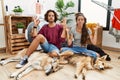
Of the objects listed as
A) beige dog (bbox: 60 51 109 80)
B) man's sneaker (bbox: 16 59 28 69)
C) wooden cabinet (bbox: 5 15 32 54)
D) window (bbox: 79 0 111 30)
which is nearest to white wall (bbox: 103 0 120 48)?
window (bbox: 79 0 111 30)

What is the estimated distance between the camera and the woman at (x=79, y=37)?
2.62 meters

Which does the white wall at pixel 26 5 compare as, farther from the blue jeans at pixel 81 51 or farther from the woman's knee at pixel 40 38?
the blue jeans at pixel 81 51

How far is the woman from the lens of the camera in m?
2.62

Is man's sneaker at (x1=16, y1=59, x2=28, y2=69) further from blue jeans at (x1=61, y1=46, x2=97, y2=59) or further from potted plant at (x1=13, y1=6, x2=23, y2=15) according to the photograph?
potted plant at (x1=13, y1=6, x2=23, y2=15)

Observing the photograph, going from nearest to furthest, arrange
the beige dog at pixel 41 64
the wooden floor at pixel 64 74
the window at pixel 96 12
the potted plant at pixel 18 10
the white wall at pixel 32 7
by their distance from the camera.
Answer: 1. the wooden floor at pixel 64 74
2. the beige dog at pixel 41 64
3. the potted plant at pixel 18 10
4. the white wall at pixel 32 7
5. the window at pixel 96 12

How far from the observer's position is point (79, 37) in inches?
106

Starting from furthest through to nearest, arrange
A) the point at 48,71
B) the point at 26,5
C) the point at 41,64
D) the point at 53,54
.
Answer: the point at 26,5, the point at 53,54, the point at 41,64, the point at 48,71

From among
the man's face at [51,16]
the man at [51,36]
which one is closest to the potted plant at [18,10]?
the man at [51,36]

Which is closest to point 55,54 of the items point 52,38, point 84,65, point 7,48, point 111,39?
point 52,38

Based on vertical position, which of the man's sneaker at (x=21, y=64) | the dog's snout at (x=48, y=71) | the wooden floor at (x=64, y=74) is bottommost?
→ the wooden floor at (x=64, y=74)

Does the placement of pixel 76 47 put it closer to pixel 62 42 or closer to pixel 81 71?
pixel 62 42

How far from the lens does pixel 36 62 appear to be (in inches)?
91.4

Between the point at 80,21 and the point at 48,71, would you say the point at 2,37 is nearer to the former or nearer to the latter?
the point at 48,71

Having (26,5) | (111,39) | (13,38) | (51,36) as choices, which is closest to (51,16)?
(51,36)
